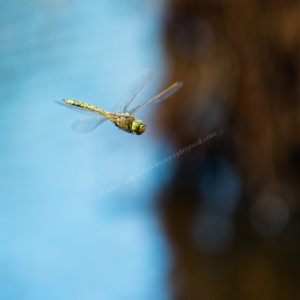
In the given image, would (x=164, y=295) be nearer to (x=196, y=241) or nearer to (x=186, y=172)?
(x=196, y=241)

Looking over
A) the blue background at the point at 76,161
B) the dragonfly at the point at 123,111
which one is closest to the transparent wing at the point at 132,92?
the dragonfly at the point at 123,111

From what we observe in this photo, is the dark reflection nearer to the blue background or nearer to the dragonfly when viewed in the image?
the blue background

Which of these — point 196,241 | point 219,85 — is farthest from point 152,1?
point 196,241

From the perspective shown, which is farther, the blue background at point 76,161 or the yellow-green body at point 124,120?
the blue background at point 76,161

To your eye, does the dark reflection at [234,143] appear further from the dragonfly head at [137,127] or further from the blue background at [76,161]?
the dragonfly head at [137,127]

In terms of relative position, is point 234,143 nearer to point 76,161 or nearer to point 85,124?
point 76,161

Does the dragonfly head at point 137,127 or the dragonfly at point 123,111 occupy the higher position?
the dragonfly at point 123,111

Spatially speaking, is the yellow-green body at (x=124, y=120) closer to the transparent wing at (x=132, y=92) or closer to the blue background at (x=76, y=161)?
the transparent wing at (x=132, y=92)
